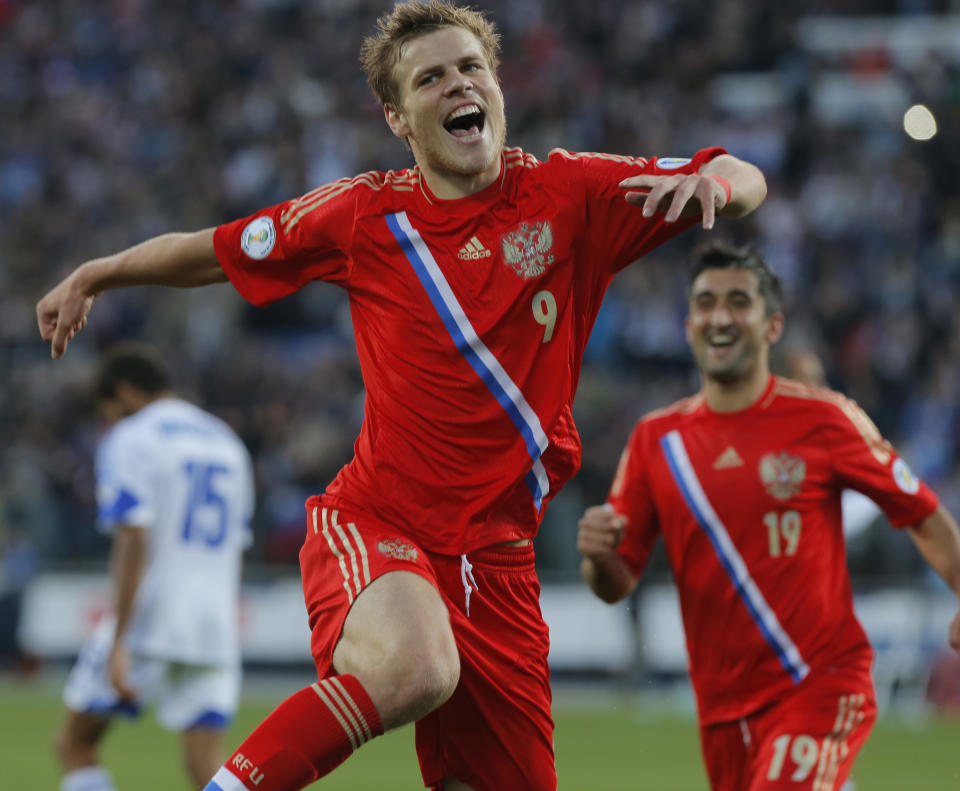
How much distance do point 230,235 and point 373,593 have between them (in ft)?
3.89

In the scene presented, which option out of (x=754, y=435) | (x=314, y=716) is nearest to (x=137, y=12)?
(x=754, y=435)

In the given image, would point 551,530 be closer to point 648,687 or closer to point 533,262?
point 648,687

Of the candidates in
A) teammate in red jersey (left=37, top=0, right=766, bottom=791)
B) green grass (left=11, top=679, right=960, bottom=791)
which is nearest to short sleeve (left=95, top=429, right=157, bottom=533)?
green grass (left=11, top=679, right=960, bottom=791)

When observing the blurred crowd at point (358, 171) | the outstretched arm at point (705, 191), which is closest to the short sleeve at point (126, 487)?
the outstretched arm at point (705, 191)

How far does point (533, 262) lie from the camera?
15.0 feet

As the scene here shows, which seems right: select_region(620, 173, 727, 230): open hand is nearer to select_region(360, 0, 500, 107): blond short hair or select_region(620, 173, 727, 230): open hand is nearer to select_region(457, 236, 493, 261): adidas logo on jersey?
select_region(457, 236, 493, 261): adidas logo on jersey

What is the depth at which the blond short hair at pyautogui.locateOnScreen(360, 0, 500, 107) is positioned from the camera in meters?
4.76

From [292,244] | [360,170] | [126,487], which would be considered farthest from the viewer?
[360,170]

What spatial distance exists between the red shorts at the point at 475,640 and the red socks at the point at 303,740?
10.4 inches

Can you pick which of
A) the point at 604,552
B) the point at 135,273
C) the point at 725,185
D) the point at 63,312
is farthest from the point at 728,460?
the point at 63,312

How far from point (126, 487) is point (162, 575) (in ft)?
1.66

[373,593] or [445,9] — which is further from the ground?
[445,9]

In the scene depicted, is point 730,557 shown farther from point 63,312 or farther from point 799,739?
point 63,312

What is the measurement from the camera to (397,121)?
16.0 feet
